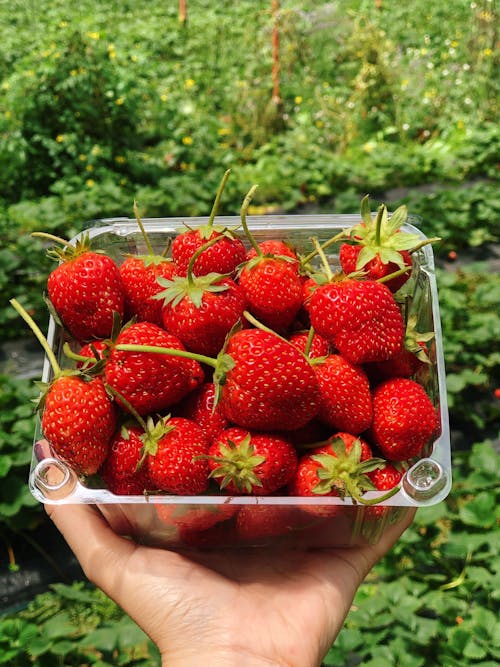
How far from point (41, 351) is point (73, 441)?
6.25 ft

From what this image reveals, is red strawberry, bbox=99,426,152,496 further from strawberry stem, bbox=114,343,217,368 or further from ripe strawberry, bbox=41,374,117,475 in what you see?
strawberry stem, bbox=114,343,217,368

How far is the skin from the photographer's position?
4.25 ft

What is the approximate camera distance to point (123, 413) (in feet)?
4.04

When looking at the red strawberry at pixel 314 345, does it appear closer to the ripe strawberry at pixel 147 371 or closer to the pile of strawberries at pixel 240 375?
the pile of strawberries at pixel 240 375

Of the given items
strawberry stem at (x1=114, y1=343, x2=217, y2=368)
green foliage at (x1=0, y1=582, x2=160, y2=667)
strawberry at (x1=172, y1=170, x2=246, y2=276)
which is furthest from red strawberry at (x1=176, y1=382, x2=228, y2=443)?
green foliage at (x1=0, y1=582, x2=160, y2=667)

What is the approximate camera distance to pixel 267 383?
112 centimetres

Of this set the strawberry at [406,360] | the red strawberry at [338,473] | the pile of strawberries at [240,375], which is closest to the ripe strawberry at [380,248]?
the pile of strawberries at [240,375]

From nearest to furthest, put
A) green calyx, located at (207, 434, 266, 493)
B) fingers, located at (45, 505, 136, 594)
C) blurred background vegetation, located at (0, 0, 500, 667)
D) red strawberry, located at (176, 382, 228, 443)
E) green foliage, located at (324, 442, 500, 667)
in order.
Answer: green calyx, located at (207, 434, 266, 493)
red strawberry, located at (176, 382, 228, 443)
fingers, located at (45, 505, 136, 594)
green foliage, located at (324, 442, 500, 667)
blurred background vegetation, located at (0, 0, 500, 667)

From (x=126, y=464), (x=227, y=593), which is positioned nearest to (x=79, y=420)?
(x=126, y=464)

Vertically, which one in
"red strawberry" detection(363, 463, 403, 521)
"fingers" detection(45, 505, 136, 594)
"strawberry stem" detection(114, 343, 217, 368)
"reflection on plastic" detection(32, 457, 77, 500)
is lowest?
"fingers" detection(45, 505, 136, 594)

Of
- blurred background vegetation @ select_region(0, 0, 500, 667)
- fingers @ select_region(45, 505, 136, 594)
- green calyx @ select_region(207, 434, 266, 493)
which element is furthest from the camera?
blurred background vegetation @ select_region(0, 0, 500, 667)

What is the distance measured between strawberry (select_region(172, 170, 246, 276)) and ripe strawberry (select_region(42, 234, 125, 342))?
0.41 ft

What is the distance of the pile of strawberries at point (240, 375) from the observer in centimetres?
114

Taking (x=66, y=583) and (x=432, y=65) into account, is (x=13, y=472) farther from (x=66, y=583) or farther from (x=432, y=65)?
(x=432, y=65)
